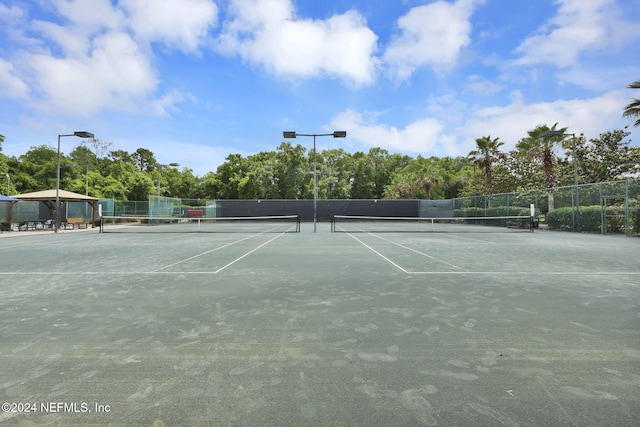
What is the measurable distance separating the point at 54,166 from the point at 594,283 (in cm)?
5415

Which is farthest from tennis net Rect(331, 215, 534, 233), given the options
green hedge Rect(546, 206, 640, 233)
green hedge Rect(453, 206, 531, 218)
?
green hedge Rect(546, 206, 640, 233)

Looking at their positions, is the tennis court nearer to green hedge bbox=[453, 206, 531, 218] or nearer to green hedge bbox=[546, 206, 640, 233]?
green hedge bbox=[546, 206, 640, 233]

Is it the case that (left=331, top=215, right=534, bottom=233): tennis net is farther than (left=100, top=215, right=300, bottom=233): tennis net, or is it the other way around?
(left=331, top=215, right=534, bottom=233): tennis net

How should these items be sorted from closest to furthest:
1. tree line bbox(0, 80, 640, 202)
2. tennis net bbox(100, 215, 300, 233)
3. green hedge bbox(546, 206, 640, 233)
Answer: green hedge bbox(546, 206, 640, 233), tennis net bbox(100, 215, 300, 233), tree line bbox(0, 80, 640, 202)

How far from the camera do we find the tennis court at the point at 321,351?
2330 mm

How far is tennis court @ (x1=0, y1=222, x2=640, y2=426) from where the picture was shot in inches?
91.7

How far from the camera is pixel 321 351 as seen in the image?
10.8 feet

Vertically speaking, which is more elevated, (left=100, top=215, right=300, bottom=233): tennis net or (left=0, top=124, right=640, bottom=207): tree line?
(left=0, top=124, right=640, bottom=207): tree line

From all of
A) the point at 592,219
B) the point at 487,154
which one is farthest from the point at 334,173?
the point at 592,219

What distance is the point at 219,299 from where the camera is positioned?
5234 millimetres

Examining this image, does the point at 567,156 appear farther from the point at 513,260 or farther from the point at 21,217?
the point at 21,217

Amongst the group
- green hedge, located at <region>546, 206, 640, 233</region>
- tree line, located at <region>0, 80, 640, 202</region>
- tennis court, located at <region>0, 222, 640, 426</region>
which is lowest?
tennis court, located at <region>0, 222, 640, 426</region>

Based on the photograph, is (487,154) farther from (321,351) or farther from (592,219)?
(321,351)

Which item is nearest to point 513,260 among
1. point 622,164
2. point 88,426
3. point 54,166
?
point 88,426
